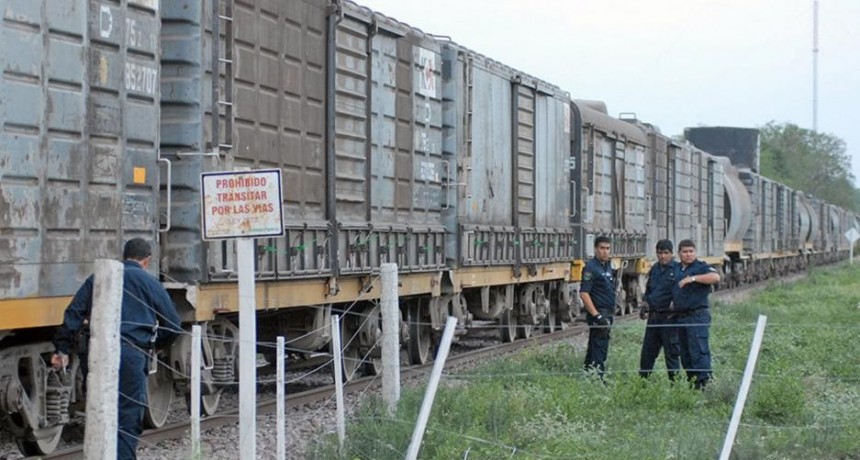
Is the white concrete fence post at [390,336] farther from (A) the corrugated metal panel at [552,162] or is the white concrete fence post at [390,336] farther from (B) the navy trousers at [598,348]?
(A) the corrugated metal panel at [552,162]

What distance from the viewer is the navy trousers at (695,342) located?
13.1 meters

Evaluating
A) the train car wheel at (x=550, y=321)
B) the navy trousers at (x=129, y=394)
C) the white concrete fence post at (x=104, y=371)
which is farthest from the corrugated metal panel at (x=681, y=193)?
the white concrete fence post at (x=104, y=371)

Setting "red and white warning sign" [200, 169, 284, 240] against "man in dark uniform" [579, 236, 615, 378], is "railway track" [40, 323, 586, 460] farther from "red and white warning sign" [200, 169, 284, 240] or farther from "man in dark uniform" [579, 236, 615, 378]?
"red and white warning sign" [200, 169, 284, 240]

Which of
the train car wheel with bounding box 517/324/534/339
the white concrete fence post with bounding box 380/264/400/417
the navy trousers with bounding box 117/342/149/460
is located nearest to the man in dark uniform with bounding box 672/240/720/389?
the white concrete fence post with bounding box 380/264/400/417

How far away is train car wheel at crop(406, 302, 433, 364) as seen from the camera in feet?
58.4

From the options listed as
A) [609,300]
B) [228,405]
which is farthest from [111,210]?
[609,300]

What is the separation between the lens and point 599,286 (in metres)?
14.1

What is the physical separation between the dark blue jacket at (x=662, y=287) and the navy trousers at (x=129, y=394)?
6.19m

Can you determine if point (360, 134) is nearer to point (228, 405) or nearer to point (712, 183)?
point (228, 405)

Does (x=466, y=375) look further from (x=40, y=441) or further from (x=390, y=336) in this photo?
(x=40, y=441)

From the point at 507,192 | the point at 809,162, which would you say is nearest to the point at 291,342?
the point at 507,192

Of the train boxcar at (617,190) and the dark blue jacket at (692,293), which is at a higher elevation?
the train boxcar at (617,190)

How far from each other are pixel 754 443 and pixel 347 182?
231 inches

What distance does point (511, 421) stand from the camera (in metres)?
11.1
